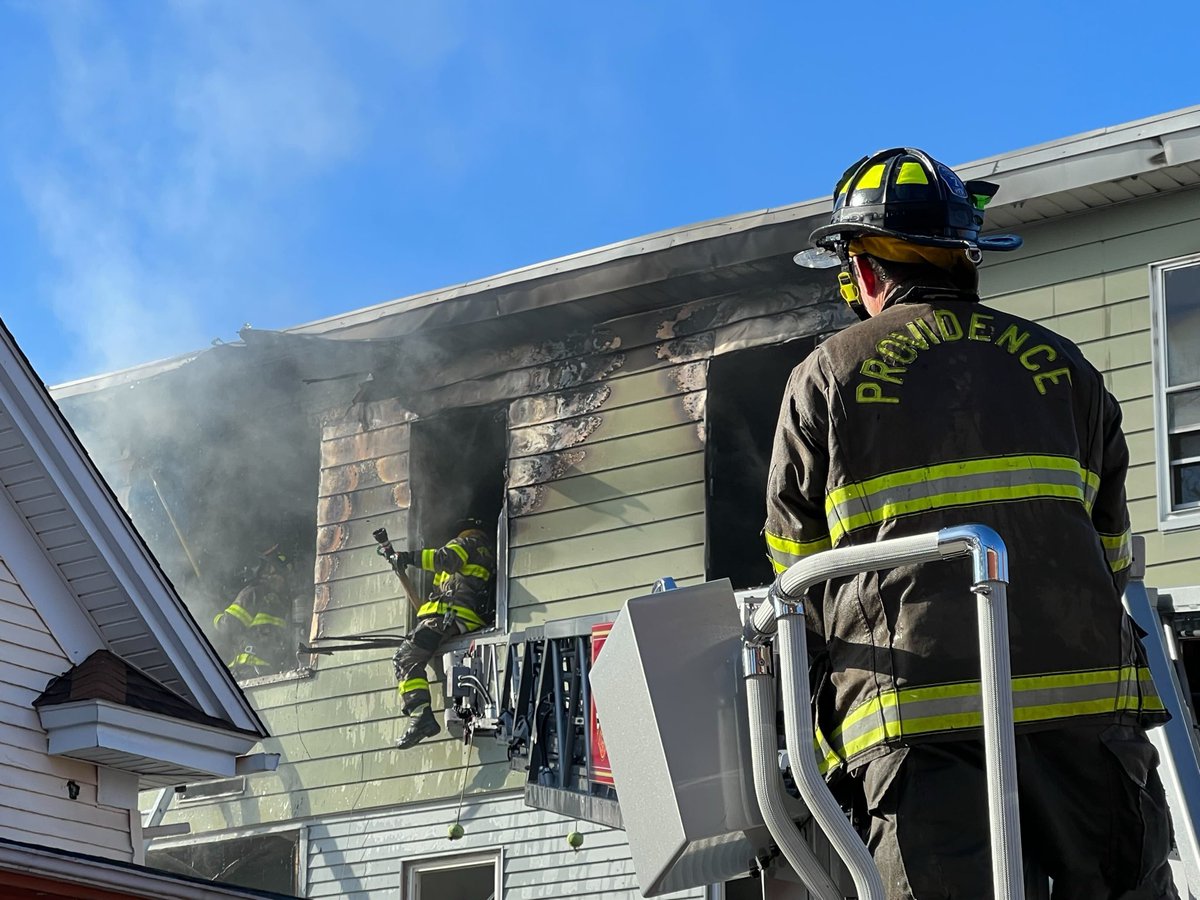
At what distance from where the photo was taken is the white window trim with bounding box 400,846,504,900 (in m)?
12.3

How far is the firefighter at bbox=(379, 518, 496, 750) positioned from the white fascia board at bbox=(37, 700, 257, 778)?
3781mm

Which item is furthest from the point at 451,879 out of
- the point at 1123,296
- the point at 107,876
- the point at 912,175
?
the point at 912,175

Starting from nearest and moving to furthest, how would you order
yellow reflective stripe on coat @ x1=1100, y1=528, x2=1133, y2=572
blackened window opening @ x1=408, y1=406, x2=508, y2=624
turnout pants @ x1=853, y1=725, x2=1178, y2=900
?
1. turnout pants @ x1=853, y1=725, x2=1178, y2=900
2. yellow reflective stripe on coat @ x1=1100, y1=528, x2=1133, y2=572
3. blackened window opening @ x1=408, y1=406, x2=508, y2=624

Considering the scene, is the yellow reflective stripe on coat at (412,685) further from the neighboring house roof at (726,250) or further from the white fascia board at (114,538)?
the white fascia board at (114,538)

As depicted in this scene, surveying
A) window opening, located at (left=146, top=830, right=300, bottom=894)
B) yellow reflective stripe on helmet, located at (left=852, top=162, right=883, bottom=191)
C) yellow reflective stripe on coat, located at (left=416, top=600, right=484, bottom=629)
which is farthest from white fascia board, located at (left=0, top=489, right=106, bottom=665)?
yellow reflective stripe on helmet, located at (left=852, top=162, right=883, bottom=191)

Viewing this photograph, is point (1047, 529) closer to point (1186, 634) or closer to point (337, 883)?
point (1186, 634)

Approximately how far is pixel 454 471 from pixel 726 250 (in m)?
2.98

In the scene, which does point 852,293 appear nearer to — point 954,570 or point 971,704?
point 954,570

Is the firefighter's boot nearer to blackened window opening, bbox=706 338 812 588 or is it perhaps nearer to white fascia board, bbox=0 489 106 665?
Result: blackened window opening, bbox=706 338 812 588

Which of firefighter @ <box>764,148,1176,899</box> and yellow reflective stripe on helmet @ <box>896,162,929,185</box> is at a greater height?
yellow reflective stripe on helmet @ <box>896,162,929,185</box>

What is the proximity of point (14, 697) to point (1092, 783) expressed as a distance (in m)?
6.81

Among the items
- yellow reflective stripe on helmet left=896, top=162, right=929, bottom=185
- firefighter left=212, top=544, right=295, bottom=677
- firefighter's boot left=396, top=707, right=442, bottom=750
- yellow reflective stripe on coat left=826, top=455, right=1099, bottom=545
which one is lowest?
yellow reflective stripe on coat left=826, top=455, right=1099, bottom=545

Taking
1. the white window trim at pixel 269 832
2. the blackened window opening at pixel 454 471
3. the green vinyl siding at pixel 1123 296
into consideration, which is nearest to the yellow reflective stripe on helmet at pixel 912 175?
the green vinyl siding at pixel 1123 296

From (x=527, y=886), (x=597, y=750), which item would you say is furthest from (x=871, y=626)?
(x=527, y=886)
